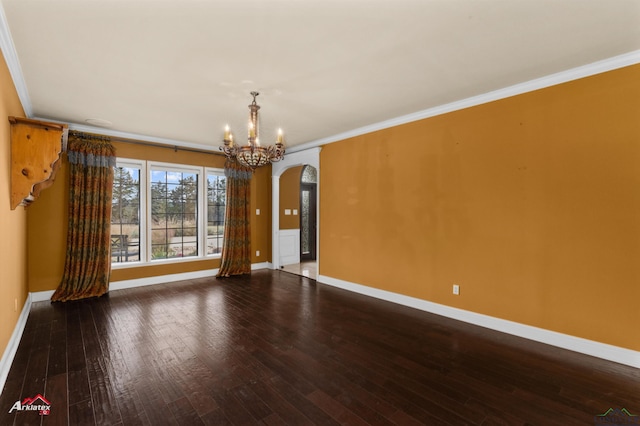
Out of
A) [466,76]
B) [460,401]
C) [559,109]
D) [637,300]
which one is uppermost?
[466,76]

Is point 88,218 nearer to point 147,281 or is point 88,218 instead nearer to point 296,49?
point 147,281

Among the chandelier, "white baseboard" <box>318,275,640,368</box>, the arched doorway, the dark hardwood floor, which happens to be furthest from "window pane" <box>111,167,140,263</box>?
"white baseboard" <box>318,275,640,368</box>

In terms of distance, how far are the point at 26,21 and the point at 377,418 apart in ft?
12.4

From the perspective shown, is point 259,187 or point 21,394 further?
point 259,187

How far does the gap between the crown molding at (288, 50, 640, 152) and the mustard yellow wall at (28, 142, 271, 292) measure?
3321 millimetres

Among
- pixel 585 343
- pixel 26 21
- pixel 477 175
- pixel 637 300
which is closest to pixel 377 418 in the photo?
pixel 585 343

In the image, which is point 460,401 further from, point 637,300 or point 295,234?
point 295,234

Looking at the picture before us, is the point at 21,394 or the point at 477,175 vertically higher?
the point at 477,175

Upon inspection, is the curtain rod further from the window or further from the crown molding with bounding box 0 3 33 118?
the crown molding with bounding box 0 3 33 118

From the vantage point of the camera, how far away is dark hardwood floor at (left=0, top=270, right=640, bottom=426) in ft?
6.48

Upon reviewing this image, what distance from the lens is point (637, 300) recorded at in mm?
2562

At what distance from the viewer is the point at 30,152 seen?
2.79m

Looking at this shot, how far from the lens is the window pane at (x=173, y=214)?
5457 millimetres

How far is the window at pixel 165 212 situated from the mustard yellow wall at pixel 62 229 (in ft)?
0.50
